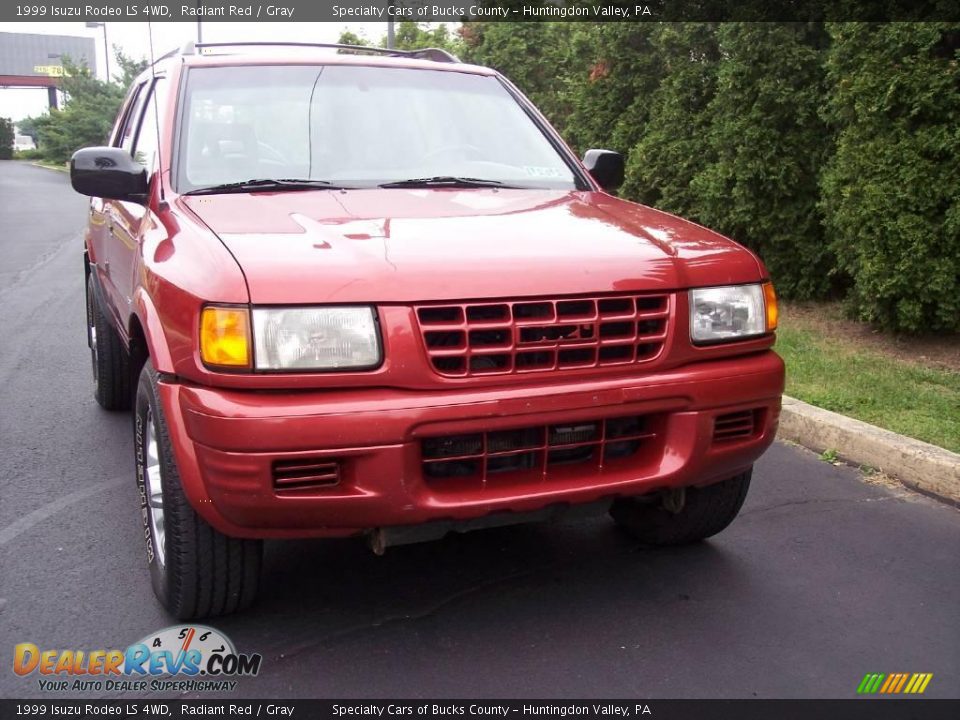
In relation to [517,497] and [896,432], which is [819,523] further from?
[517,497]

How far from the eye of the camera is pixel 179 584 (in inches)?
116

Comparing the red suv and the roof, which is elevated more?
the roof

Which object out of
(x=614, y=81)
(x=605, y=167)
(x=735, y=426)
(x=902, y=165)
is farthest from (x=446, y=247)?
(x=614, y=81)

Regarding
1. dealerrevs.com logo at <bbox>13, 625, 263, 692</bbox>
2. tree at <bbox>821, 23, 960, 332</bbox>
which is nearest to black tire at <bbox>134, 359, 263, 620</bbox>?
dealerrevs.com logo at <bbox>13, 625, 263, 692</bbox>

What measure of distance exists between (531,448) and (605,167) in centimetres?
203

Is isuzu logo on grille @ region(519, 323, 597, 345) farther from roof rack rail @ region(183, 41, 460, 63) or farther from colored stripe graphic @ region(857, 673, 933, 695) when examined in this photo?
roof rack rail @ region(183, 41, 460, 63)

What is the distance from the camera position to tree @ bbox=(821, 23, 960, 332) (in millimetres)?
5848

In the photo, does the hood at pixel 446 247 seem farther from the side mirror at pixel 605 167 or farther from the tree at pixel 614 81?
the tree at pixel 614 81

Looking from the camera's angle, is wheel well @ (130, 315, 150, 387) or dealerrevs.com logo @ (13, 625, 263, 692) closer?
dealerrevs.com logo @ (13, 625, 263, 692)

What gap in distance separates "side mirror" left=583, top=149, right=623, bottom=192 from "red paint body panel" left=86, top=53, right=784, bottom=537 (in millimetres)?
1215

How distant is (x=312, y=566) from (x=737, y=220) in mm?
5140

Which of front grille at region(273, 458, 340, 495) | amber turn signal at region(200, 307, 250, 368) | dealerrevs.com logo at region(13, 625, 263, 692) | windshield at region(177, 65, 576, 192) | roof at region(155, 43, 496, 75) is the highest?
roof at region(155, 43, 496, 75)

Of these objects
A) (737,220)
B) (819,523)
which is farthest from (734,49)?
(819,523)

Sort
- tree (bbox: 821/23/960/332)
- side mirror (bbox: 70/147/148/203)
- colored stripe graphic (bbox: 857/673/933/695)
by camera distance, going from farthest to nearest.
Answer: tree (bbox: 821/23/960/332) → side mirror (bbox: 70/147/148/203) → colored stripe graphic (bbox: 857/673/933/695)
